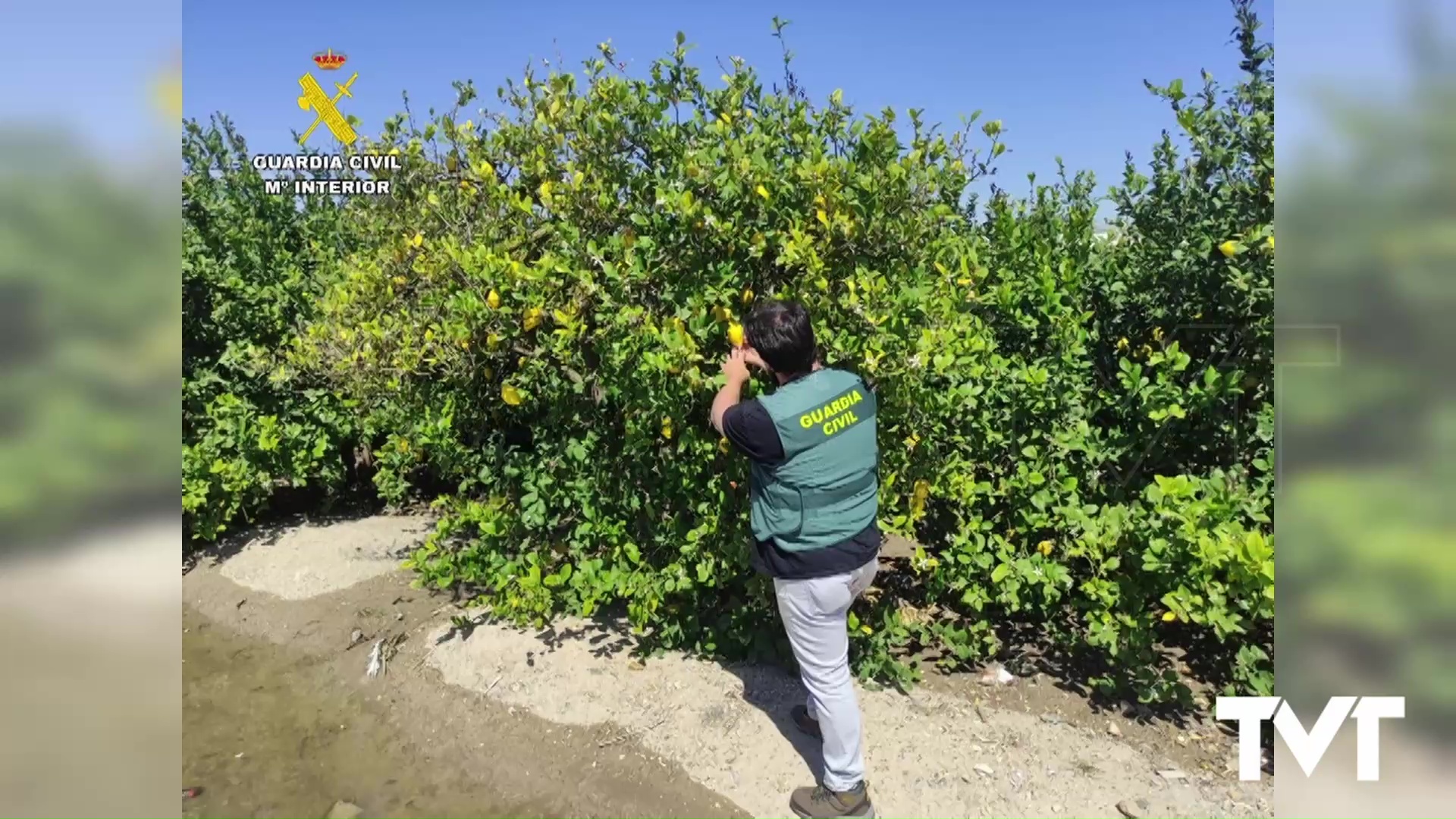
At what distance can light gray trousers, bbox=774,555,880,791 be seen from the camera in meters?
2.81

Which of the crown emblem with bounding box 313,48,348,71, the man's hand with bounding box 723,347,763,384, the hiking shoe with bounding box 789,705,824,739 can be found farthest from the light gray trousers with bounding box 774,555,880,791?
the crown emblem with bounding box 313,48,348,71

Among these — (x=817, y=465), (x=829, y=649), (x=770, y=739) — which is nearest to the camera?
(x=817, y=465)

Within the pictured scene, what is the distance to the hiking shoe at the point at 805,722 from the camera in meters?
3.35

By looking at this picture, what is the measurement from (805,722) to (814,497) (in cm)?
109

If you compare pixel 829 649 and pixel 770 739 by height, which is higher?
pixel 829 649

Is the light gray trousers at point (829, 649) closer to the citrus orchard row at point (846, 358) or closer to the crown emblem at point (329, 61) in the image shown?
the citrus orchard row at point (846, 358)

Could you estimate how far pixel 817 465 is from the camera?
8.97ft

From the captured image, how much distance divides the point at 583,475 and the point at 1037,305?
2061 millimetres

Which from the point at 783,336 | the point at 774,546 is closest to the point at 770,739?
the point at 774,546
